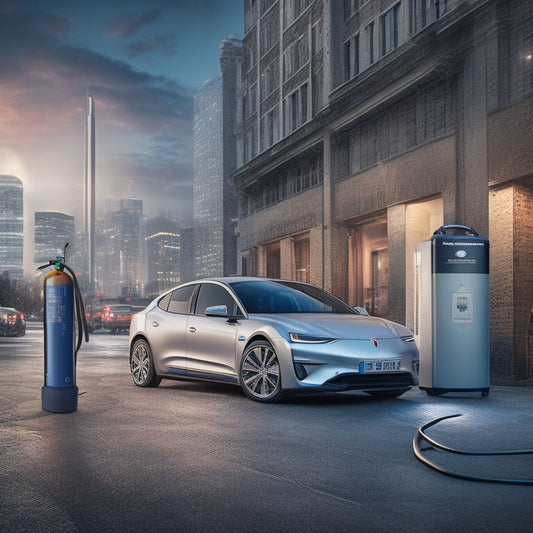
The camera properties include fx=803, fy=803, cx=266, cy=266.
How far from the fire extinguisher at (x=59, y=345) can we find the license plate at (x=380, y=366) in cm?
307

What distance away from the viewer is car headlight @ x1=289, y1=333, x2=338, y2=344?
29.7ft

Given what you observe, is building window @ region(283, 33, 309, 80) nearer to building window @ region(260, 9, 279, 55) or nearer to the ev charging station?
building window @ region(260, 9, 279, 55)

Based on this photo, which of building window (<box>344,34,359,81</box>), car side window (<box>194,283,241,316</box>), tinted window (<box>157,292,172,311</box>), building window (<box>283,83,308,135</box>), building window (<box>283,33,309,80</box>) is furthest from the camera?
building window (<box>283,83,308,135</box>)

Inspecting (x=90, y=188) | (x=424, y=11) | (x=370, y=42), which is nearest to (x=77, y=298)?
(x=424, y=11)

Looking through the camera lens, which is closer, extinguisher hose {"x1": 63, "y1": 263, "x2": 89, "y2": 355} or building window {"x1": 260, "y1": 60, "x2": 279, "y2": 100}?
extinguisher hose {"x1": 63, "y1": 263, "x2": 89, "y2": 355}

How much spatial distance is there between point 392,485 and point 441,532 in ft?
3.53

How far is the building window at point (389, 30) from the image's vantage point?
2317 cm

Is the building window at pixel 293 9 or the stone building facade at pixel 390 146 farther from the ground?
the building window at pixel 293 9

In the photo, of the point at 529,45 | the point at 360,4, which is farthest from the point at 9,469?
the point at 360,4

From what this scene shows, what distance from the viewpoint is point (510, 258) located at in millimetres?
15867

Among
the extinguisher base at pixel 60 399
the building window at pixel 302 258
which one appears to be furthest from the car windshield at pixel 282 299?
the building window at pixel 302 258

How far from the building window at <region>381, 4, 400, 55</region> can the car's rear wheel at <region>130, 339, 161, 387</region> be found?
1454cm

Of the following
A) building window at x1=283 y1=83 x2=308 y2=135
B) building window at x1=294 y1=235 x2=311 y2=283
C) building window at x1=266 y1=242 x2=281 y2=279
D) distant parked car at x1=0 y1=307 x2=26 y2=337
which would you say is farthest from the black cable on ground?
distant parked car at x1=0 y1=307 x2=26 y2=337

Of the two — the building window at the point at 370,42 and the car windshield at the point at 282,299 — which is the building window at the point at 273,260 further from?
the car windshield at the point at 282,299
